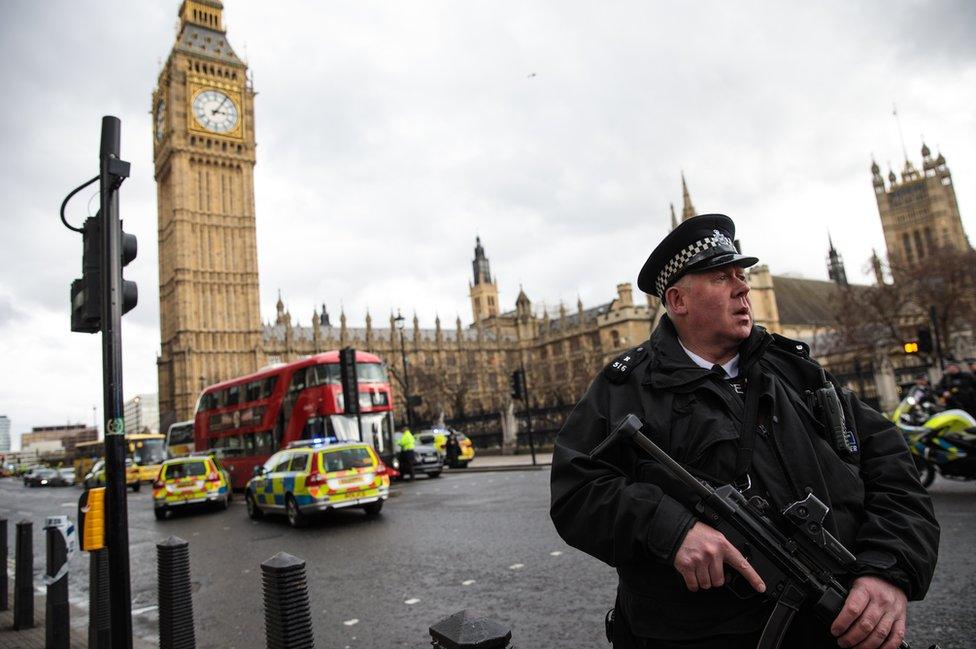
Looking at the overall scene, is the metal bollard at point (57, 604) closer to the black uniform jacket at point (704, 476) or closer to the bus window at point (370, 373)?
the black uniform jacket at point (704, 476)

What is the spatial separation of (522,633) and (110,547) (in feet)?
8.80

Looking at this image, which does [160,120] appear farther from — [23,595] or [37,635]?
[37,635]

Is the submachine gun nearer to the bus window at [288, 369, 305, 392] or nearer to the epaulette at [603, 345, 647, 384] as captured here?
the epaulette at [603, 345, 647, 384]

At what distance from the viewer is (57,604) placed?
15.5 ft

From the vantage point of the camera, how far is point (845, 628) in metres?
1.61

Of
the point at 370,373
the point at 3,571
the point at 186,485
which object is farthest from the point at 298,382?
the point at 3,571

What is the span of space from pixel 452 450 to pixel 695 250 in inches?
916

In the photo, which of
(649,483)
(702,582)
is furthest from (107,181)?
(702,582)

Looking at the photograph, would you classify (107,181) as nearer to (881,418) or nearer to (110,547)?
(110,547)

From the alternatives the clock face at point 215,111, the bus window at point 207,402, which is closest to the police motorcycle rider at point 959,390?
the bus window at point 207,402

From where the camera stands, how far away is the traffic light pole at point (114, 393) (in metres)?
3.36

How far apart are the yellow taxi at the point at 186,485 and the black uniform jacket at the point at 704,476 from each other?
1477 centimetres

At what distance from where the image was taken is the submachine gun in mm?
1660

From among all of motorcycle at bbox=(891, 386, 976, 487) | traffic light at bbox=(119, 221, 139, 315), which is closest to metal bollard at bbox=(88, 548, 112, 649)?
traffic light at bbox=(119, 221, 139, 315)
